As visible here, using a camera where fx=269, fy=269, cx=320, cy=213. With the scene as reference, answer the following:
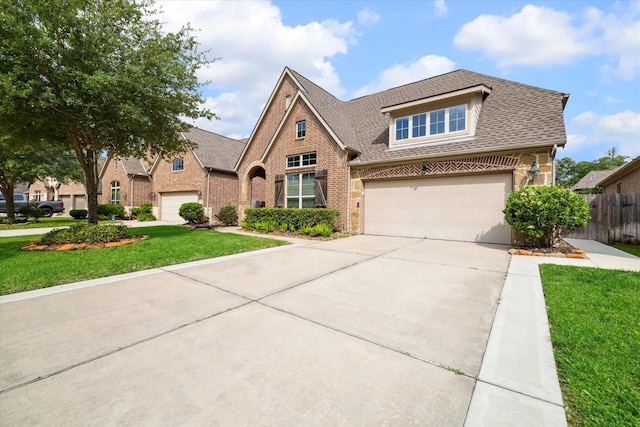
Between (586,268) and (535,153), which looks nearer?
(586,268)

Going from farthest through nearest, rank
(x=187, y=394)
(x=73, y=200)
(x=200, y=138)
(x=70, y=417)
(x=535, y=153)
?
(x=73, y=200), (x=200, y=138), (x=535, y=153), (x=187, y=394), (x=70, y=417)

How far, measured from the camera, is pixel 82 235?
8.55 meters

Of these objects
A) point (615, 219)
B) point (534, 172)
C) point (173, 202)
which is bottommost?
point (615, 219)

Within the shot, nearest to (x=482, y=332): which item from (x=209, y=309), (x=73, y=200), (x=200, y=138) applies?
(x=209, y=309)

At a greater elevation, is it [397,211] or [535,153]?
Result: [535,153]

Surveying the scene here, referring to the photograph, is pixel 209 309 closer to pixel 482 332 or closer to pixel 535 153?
pixel 482 332

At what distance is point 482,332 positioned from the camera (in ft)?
10.0

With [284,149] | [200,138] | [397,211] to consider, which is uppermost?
[200,138]

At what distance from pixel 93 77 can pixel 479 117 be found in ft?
42.5

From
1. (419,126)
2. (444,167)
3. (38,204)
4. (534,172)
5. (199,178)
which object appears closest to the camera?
(534,172)

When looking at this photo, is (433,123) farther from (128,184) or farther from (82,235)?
(128,184)

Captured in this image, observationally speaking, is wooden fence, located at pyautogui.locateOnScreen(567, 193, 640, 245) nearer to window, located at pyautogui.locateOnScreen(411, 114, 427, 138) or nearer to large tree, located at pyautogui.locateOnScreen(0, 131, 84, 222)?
window, located at pyautogui.locateOnScreen(411, 114, 427, 138)

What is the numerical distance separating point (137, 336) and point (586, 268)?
323 inches

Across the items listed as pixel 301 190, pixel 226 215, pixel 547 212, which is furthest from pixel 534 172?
pixel 226 215
